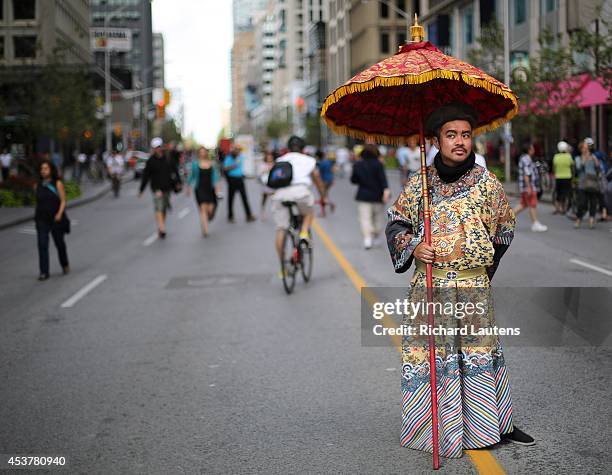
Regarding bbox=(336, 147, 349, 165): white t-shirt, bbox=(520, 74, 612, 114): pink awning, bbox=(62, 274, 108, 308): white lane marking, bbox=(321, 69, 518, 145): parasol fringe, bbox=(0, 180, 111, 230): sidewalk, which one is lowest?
bbox=(62, 274, 108, 308): white lane marking

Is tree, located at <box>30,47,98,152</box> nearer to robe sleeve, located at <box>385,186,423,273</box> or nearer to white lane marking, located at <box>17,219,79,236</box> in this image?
white lane marking, located at <box>17,219,79,236</box>

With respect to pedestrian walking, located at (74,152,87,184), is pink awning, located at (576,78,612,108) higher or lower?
higher

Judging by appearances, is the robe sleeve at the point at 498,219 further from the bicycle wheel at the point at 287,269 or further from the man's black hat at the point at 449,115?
the bicycle wheel at the point at 287,269

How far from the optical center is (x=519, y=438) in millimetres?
5422

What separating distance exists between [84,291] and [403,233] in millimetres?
8309

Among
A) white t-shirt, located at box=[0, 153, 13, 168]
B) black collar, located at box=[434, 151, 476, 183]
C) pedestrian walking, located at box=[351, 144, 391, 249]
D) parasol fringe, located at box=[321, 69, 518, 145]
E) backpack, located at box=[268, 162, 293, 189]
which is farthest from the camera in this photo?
white t-shirt, located at box=[0, 153, 13, 168]

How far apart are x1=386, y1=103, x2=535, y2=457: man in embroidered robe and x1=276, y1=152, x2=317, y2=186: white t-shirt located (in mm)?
7020

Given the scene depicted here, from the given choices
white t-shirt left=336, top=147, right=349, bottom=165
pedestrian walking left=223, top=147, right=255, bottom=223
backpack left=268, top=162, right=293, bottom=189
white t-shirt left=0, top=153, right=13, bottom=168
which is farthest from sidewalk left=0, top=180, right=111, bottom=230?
white t-shirt left=336, top=147, right=349, bottom=165

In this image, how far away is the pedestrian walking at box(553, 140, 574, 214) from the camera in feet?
77.0

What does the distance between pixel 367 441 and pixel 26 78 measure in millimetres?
38502

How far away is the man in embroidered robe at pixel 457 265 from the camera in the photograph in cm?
506

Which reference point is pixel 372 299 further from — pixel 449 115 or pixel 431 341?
pixel 449 115

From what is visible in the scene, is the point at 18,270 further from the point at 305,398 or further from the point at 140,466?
the point at 140,466

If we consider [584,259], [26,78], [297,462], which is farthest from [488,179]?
[26,78]
